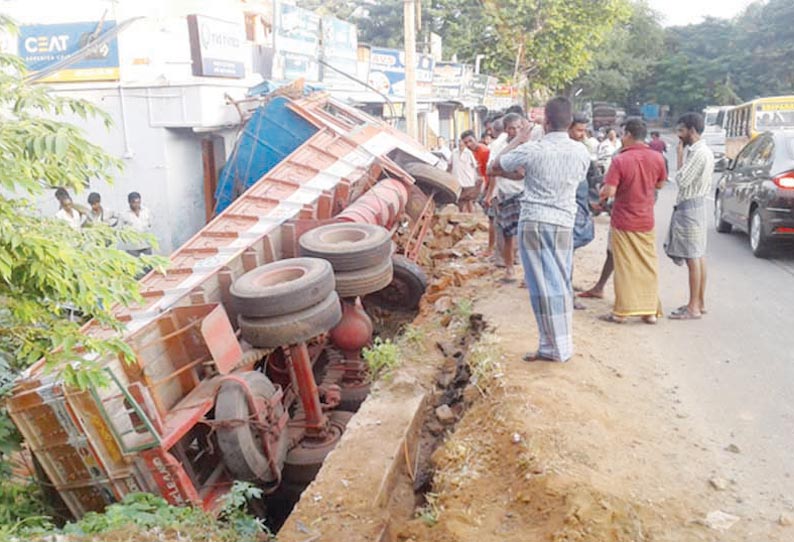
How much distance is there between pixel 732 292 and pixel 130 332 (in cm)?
598

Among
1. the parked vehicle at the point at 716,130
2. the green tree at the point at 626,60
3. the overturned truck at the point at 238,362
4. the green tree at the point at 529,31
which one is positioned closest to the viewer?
Result: the overturned truck at the point at 238,362

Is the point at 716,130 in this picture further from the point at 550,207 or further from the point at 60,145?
the point at 60,145

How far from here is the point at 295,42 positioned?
15.2m

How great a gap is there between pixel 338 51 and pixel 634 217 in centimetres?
1298

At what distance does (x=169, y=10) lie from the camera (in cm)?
1262

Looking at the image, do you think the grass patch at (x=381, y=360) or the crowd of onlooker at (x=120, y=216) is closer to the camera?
the grass patch at (x=381, y=360)

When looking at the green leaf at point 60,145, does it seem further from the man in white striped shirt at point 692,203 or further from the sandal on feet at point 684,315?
the sandal on feet at point 684,315

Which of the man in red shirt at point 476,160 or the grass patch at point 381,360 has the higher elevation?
the man in red shirt at point 476,160

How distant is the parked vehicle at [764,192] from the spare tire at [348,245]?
16.4 feet

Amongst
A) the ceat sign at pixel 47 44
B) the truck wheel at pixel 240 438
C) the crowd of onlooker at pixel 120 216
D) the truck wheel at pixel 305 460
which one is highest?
the ceat sign at pixel 47 44

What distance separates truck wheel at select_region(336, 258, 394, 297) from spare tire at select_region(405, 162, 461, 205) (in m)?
3.32

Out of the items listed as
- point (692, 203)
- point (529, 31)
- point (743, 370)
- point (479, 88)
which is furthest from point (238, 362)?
point (529, 31)

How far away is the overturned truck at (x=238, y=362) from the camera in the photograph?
15.7ft

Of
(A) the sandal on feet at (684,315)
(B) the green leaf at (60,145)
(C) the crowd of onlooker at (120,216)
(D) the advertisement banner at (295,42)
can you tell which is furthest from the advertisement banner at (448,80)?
(B) the green leaf at (60,145)
